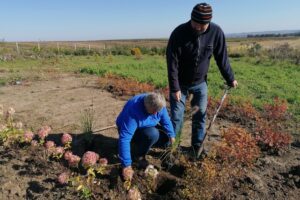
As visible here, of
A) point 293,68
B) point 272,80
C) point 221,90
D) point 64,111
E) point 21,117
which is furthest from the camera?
point 293,68

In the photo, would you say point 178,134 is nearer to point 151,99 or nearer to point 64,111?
point 151,99

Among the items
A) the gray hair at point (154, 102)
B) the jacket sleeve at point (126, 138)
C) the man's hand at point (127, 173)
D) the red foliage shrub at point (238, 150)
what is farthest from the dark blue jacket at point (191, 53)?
the man's hand at point (127, 173)

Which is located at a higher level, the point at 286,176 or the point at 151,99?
the point at 151,99

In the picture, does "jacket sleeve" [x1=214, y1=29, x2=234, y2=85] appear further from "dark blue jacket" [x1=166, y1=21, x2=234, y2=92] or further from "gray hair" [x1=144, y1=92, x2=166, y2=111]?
"gray hair" [x1=144, y1=92, x2=166, y2=111]

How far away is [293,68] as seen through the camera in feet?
47.1

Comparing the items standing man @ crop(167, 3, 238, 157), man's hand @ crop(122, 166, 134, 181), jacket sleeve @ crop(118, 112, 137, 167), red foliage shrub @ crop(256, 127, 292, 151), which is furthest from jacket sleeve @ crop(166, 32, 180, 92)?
red foliage shrub @ crop(256, 127, 292, 151)

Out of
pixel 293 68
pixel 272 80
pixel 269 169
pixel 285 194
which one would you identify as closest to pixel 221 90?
pixel 272 80

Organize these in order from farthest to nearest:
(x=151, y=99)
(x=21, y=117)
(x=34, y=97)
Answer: (x=34, y=97) → (x=21, y=117) → (x=151, y=99)

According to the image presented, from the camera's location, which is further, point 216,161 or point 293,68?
point 293,68

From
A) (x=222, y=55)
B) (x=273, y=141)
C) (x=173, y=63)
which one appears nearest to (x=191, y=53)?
(x=173, y=63)

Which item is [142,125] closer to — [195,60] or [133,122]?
[133,122]

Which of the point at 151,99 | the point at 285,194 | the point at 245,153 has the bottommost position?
the point at 285,194

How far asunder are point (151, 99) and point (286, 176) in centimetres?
183

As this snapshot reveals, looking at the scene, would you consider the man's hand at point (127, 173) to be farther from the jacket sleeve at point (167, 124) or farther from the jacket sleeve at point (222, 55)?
the jacket sleeve at point (222, 55)
